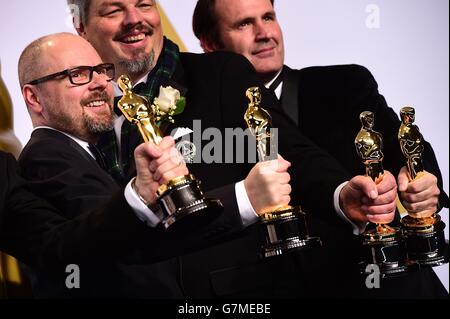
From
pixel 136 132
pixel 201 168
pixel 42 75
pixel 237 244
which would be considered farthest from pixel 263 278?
pixel 42 75

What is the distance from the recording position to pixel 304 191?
5.94 feet

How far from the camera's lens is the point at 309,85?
2066 millimetres

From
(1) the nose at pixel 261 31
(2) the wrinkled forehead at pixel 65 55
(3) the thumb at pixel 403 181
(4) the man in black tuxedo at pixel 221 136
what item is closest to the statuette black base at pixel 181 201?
(4) the man in black tuxedo at pixel 221 136

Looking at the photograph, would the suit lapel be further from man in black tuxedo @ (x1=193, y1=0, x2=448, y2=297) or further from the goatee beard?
the goatee beard

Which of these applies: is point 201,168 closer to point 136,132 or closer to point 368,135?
point 136,132

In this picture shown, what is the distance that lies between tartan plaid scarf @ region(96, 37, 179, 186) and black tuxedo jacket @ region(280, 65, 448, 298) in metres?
0.27

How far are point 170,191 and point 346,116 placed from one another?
71 cm

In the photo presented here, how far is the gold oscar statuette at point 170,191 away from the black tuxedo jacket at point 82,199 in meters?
0.30

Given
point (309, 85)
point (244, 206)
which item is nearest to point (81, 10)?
point (309, 85)

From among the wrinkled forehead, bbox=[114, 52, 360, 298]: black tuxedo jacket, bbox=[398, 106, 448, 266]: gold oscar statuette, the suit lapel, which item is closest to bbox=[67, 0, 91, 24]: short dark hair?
the wrinkled forehead

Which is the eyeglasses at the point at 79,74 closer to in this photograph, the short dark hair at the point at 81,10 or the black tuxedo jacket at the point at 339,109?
the short dark hair at the point at 81,10
